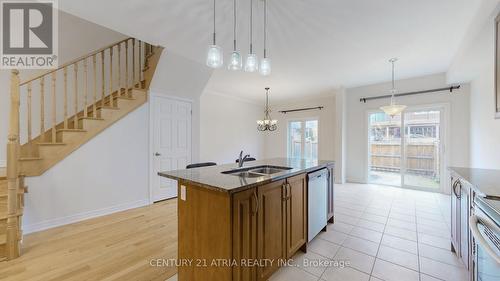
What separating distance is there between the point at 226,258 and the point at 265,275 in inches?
19.6

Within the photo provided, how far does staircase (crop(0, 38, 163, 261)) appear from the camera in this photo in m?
2.17

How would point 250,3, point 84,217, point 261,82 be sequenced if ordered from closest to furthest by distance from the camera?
point 250,3 < point 84,217 < point 261,82

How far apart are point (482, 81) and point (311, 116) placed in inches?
150

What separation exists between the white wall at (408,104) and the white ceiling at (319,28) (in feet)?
2.01

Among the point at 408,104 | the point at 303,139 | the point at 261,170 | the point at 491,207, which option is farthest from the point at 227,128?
the point at 491,207

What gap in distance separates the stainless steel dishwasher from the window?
13.8 feet

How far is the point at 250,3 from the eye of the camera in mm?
2199

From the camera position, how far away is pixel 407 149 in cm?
507

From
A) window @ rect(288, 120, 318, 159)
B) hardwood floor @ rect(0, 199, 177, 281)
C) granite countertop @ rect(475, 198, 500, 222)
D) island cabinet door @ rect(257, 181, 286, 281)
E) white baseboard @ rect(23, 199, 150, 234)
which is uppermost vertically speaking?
window @ rect(288, 120, 318, 159)

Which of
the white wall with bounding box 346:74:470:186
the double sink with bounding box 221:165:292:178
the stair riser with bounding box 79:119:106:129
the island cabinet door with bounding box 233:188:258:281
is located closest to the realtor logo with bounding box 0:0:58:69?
the stair riser with bounding box 79:119:106:129

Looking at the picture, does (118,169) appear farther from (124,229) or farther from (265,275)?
(265,275)

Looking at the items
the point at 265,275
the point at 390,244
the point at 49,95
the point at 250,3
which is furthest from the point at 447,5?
the point at 49,95

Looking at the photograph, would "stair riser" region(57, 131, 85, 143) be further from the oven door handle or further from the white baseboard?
the oven door handle

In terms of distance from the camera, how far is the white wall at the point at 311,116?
6305 millimetres
